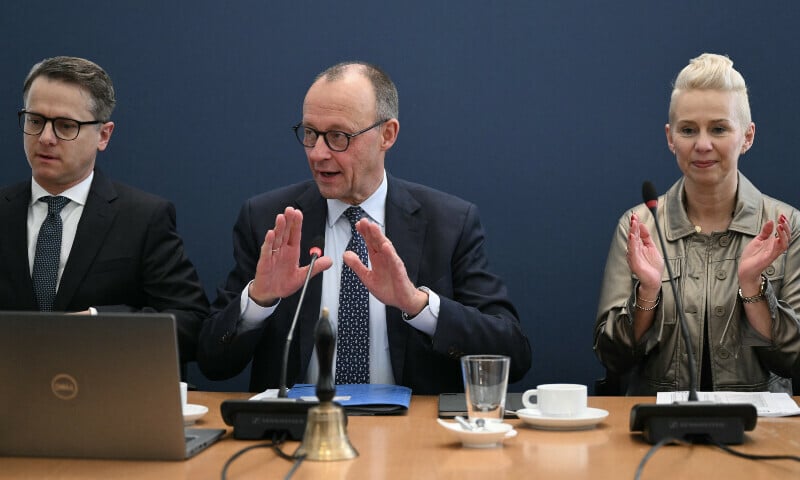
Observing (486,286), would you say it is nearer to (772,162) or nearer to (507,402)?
(507,402)

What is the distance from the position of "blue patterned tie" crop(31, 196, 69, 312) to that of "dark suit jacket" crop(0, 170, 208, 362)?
0.02m

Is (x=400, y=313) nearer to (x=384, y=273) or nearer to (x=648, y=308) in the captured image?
(x=384, y=273)

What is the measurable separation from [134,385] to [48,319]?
0.57ft

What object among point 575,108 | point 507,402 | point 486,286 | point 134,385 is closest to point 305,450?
point 134,385

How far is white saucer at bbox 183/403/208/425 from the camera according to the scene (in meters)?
1.98

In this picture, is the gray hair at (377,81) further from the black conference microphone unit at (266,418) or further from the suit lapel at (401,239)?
the black conference microphone unit at (266,418)

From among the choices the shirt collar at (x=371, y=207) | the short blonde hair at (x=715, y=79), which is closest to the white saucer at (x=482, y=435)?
the shirt collar at (x=371, y=207)

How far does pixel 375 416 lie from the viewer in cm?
210

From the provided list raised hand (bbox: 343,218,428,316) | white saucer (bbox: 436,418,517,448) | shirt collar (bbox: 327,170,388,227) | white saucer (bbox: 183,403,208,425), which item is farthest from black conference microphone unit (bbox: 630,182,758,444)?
shirt collar (bbox: 327,170,388,227)

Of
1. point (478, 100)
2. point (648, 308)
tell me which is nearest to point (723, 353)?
point (648, 308)

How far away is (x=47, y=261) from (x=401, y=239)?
3.28 feet

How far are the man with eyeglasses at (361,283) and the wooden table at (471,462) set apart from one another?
2.15 feet

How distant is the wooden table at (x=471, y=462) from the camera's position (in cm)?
158

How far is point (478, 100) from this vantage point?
3.42 m
